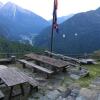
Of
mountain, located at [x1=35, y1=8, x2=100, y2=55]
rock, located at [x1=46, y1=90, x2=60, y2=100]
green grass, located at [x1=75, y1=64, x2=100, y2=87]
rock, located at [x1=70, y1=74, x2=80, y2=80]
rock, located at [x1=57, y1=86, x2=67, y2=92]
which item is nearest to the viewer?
rock, located at [x1=46, y1=90, x2=60, y2=100]

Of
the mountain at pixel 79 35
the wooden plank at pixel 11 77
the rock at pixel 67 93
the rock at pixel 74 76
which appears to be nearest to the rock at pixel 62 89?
the rock at pixel 67 93

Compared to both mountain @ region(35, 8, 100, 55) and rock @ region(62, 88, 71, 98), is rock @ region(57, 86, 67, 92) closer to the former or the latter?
rock @ region(62, 88, 71, 98)

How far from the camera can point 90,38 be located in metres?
128

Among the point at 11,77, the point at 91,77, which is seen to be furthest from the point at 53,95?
the point at 91,77

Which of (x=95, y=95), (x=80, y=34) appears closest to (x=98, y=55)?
(x=95, y=95)

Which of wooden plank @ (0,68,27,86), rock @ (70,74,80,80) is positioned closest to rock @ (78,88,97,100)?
rock @ (70,74,80,80)

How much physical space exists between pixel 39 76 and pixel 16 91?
→ 194 centimetres

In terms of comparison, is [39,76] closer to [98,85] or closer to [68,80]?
[68,80]

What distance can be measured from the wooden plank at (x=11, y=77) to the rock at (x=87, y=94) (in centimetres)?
187

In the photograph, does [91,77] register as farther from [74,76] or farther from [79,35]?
[79,35]

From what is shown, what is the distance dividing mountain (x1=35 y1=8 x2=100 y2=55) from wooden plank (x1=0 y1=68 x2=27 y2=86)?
9705cm

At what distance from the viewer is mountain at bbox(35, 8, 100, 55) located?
11841 centimetres

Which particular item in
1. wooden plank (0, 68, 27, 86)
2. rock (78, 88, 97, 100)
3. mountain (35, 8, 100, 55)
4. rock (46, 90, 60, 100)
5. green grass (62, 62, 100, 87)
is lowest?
rock (46, 90, 60, 100)

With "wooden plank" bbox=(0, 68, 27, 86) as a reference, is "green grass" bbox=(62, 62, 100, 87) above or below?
below
